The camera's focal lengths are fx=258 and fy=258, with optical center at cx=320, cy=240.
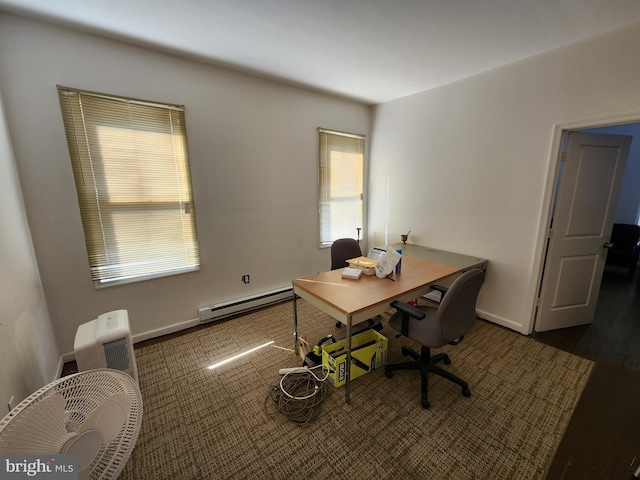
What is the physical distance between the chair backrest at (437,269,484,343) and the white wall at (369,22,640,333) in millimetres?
1370

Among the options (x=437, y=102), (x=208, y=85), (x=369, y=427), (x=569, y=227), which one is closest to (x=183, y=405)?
(x=369, y=427)

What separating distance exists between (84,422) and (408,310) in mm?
1621

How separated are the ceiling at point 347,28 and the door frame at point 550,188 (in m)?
0.65

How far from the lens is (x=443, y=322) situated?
1611 millimetres

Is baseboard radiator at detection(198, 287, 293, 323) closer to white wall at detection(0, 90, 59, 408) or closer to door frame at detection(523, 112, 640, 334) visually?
white wall at detection(0, 90, 59, 408)

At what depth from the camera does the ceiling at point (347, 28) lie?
5.57ft

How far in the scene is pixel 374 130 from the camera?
385cm

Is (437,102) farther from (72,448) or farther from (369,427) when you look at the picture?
(72,448)

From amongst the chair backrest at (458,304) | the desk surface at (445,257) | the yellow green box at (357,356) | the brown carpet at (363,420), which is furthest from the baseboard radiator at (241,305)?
the chair backrest at (458,304)

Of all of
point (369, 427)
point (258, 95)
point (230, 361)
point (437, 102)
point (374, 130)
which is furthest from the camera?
point (374, 130)

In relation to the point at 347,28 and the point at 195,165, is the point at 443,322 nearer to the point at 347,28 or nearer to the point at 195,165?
the point at 347,28

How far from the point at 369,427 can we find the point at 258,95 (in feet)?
10.5

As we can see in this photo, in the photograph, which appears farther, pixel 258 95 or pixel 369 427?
pixel 258 95

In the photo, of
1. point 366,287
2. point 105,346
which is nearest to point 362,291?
point 366,287
